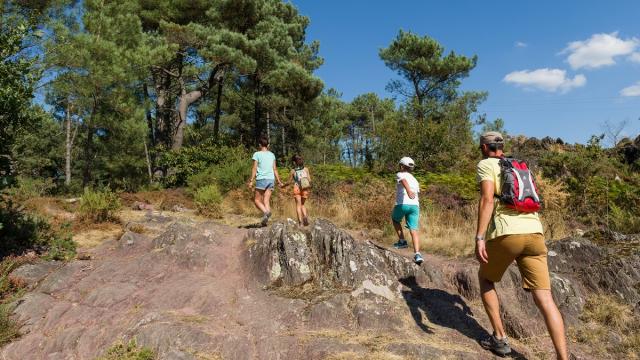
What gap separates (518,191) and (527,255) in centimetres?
58

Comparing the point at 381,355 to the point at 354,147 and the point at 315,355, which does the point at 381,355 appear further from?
the point at 354,147

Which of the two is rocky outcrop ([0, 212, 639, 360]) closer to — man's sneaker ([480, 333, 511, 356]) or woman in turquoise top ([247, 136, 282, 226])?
man's sneaker ([480, 333, 511, 356])

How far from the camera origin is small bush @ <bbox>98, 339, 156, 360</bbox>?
394cm

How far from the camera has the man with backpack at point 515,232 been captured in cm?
370

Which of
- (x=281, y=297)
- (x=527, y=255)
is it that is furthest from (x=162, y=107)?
(x=527, y=255)

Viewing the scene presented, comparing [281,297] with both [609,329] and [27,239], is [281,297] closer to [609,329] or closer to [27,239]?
[609,329]

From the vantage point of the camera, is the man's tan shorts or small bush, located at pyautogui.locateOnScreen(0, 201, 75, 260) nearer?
the man's tan shorts

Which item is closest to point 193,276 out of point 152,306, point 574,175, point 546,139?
point 152,306

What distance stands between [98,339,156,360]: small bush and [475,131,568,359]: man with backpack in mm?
3252

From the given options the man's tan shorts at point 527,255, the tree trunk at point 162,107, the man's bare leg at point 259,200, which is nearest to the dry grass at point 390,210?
the man's bare leg at point 259,200

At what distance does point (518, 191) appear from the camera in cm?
375

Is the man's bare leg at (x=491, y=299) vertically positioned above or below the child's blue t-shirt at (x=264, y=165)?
below

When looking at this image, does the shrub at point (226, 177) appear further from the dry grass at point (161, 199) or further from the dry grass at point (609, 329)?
the dry grass at point (609, 329)

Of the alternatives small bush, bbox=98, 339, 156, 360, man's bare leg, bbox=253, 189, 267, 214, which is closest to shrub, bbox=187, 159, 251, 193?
man's bare leg, bbox=253, 189, 267, 214
